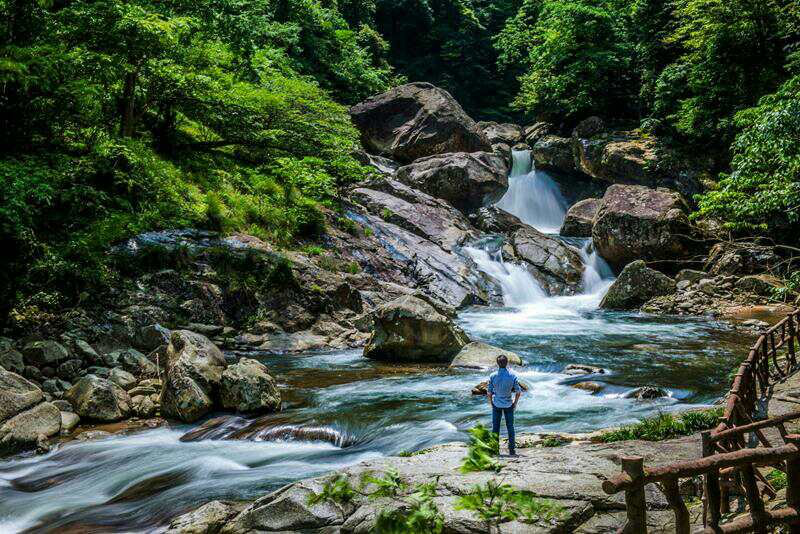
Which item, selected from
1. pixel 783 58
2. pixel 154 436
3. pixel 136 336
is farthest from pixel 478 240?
pixel 154 436

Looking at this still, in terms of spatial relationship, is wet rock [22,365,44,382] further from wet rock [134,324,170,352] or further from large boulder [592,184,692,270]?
large boulder [592,184,692,270]

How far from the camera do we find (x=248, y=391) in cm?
975

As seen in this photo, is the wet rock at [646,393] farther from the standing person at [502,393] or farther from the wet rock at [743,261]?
the wet rock at [743,261]

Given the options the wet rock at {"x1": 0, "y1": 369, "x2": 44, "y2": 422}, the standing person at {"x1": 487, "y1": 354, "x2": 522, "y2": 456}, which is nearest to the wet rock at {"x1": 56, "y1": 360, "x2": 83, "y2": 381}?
the wet rock at {"x1": 0, "y1": 369, "x2": 44, "y2": 422}

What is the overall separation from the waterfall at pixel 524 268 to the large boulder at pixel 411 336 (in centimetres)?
954

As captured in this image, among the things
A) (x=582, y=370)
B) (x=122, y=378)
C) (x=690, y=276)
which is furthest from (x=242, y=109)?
(x=690, y=276)

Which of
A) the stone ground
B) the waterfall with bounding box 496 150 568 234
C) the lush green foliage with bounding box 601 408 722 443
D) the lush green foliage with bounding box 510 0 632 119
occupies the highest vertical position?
the lush green foliage with bounding box 510 0 632 119

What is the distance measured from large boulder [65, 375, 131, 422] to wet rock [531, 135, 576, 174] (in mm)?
30439

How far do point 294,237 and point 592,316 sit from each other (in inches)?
443

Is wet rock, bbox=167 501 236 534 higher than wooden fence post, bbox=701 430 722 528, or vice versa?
wooden fence post, bbox=701 430 722 528

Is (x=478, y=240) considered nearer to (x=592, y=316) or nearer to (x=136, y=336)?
(x=592, y=316)

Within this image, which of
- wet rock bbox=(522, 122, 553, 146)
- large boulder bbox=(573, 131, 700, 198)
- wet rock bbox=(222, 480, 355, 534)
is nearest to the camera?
wet rock bbox=(222, 480, 355, 534)

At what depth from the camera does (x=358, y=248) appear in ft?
70.2

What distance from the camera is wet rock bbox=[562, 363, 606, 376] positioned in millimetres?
12492
